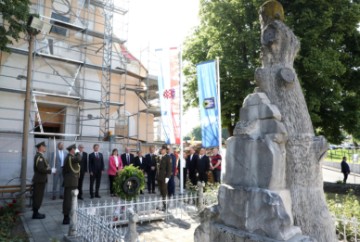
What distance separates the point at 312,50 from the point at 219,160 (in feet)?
22.2

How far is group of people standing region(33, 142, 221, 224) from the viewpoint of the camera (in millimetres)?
7918

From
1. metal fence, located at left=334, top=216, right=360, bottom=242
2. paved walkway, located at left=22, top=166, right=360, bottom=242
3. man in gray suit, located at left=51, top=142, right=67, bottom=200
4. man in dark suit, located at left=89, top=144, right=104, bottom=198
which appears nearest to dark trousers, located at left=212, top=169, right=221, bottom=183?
paved walkway, located at left=22, top=166, right=360, bottom=242

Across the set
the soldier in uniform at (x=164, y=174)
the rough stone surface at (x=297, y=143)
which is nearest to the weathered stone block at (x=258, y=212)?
the rough stone surface at (x=297, y=143)

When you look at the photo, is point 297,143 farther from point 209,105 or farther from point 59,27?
point 59,27

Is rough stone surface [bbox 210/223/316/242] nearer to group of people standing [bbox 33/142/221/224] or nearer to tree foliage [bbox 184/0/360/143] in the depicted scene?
group of people standing [bbox 33/142/221/224]

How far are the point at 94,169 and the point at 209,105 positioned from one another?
505 cm

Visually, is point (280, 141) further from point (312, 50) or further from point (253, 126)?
point (312, 50)

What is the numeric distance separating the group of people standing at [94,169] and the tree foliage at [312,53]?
4.66 meters

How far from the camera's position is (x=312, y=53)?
13633 millimetres

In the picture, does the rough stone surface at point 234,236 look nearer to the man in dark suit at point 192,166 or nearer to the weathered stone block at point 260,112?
the weathered stone block at point 260,112

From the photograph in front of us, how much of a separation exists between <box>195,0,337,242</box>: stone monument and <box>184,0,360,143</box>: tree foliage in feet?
34.8

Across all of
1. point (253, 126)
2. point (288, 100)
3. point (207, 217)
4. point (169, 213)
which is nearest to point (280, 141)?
point (253, 126)

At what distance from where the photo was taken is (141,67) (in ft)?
62.0

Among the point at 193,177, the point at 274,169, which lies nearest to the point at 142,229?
the point at 274,169
